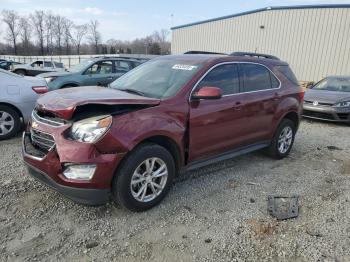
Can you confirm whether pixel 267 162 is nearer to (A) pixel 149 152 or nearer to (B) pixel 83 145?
(A) pixel 149 152

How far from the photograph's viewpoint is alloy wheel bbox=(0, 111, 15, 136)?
6324mm

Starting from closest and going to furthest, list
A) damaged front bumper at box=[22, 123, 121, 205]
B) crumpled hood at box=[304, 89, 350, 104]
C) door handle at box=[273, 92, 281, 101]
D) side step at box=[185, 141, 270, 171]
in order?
damaged front bumper at box=[22, 123, 121, 205] → side step at box=[185, 141, 270, 171] → door handle at box=[273, 92, 281, 101] → crumpled hood at box=[304, 89, 350, 104]

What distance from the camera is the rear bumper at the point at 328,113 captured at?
9.56 meters

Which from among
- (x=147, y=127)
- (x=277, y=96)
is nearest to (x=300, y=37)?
(x=277, y=96)

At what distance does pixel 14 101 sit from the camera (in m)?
6.37

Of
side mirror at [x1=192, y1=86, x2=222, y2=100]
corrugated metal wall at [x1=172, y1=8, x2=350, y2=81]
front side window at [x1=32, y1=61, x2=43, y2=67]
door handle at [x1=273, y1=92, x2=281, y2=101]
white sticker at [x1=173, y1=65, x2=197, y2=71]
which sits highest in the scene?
corrugated metal wall at [x1=172, y1=8, x2=350, y2=81]

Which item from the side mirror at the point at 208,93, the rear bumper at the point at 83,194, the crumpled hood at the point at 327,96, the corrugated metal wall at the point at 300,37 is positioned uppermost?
the corrugated metal wall at the point at 300,37

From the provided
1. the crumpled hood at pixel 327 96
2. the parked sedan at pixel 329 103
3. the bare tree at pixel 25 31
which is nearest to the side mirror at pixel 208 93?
the parked sedan at pixel 329 103

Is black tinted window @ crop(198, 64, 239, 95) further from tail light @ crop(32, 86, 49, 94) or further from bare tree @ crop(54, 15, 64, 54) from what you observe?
bare tree @ crop(54, 15, 64, 54)

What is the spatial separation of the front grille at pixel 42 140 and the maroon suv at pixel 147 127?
0.01 metres

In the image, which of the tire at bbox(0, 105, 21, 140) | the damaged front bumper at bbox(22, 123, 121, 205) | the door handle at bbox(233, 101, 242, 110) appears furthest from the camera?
the tire at bbox(0, 105, 21, 140)

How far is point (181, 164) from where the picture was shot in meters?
4.20

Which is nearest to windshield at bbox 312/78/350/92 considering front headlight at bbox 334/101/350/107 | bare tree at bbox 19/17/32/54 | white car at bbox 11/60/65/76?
Result: front headlight at bbox 334/101/350/107

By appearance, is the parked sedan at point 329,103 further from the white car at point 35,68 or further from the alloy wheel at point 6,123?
the white car at point 35,68
